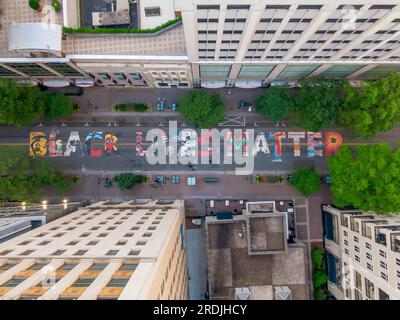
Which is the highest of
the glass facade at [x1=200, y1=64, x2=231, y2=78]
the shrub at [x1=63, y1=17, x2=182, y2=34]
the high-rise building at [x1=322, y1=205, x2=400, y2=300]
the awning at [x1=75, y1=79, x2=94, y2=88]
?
the shrub at [x1=63, y1=17, x2=182, y2=34]

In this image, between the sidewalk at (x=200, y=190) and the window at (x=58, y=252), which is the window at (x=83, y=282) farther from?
the sidewalk at (x=200, y=190)

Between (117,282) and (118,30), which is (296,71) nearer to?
(118,30)

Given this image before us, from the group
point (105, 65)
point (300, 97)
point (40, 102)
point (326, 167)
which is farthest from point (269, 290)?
point (40, 102)

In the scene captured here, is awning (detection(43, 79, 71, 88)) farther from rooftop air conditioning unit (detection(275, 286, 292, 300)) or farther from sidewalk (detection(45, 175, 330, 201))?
rooftop air conditioning unit (detection(275, 286, 292, 300))

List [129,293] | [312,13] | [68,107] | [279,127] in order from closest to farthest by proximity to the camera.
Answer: [129,293], [312,13], [68,107], [279,127]

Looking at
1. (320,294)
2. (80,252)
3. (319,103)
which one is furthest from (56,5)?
(320,294)

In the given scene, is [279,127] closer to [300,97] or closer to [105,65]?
[300,97]

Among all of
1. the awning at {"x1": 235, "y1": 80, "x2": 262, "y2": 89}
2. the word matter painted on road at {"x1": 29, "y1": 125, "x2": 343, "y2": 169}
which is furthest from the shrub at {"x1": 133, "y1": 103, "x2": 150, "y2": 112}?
the awning at {"x1": 235, "y1": 80, "x2": 262, "y2": 89}
